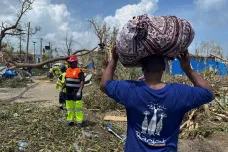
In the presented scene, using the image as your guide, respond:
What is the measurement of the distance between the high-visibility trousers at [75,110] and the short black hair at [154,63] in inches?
204

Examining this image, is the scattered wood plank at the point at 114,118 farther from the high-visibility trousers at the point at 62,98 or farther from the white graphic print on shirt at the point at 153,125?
the white graphic print on shirt at the point at 153,125

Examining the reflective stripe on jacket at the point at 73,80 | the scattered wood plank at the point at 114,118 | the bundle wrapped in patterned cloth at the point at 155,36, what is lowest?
the scattered wood plank at the point at 114,118

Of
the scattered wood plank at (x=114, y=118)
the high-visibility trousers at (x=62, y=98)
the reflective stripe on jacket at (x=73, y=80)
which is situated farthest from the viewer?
the high-visibility trousers at (x=62, y=98)

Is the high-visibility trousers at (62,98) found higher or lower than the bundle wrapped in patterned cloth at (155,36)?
lower

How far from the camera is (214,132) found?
22.6 feet

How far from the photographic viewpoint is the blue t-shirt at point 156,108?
1.88 meters

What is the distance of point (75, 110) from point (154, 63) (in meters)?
5.45

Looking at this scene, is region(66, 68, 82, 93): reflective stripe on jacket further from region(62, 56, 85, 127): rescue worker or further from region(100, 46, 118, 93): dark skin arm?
region(100, 46, 118, 93): dark skin arm

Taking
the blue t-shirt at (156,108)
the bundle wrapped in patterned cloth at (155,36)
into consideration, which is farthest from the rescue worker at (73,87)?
the bundle wrapped in patterned cloth at (155,36)

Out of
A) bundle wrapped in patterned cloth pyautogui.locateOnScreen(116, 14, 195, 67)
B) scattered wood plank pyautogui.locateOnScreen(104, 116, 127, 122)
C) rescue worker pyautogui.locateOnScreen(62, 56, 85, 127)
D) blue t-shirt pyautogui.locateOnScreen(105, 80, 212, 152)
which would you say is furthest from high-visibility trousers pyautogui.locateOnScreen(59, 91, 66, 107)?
bundle wrapped in patterned cloth pyautogui.locateOnScreen(116, 14, 195, 67)

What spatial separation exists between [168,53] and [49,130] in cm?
515

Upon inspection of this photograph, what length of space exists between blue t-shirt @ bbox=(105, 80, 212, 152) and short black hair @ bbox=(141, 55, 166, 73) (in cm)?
11

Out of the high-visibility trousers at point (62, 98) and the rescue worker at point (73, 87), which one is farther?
the high-visibility trousers at point (62, 98)

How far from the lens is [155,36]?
1798 mm
